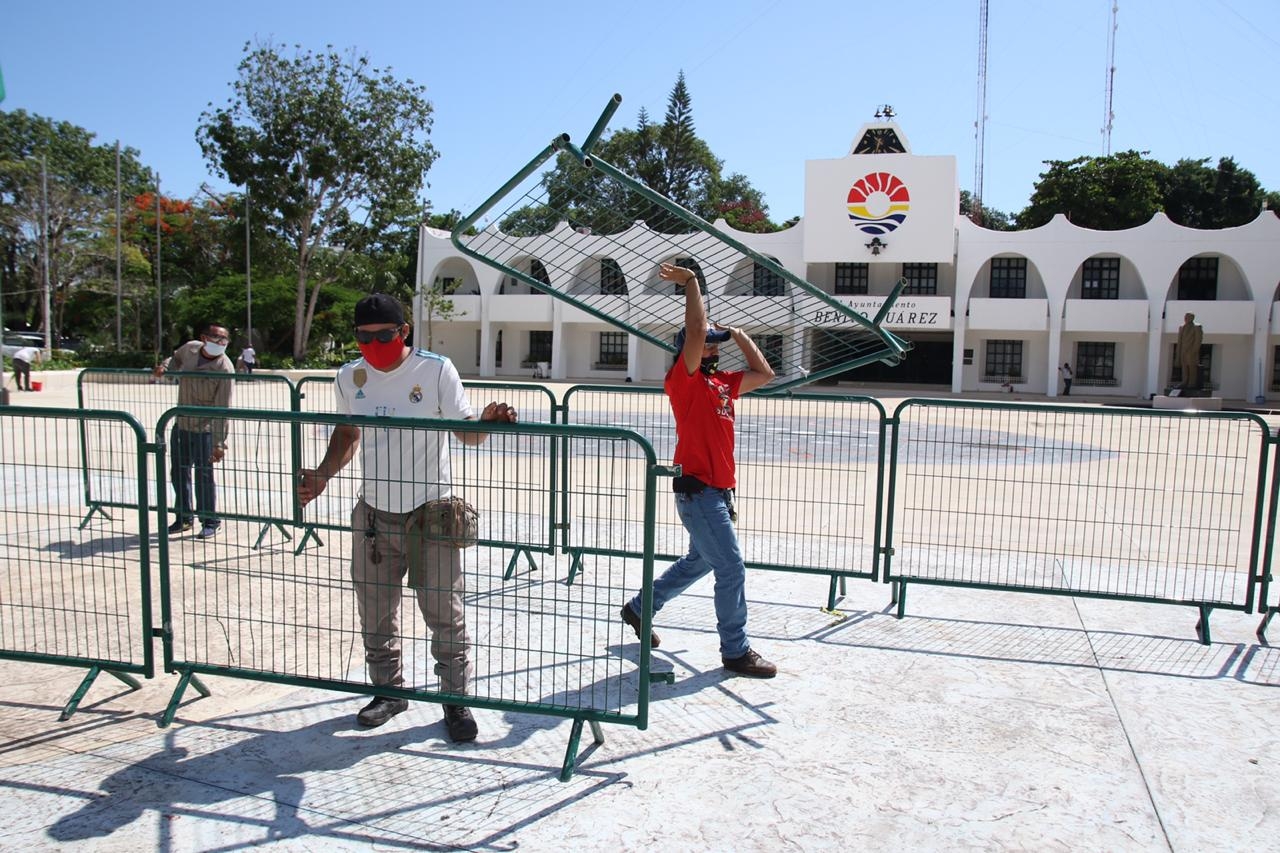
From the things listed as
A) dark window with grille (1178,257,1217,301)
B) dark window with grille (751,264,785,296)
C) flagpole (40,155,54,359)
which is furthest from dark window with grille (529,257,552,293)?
dark window with grille (1178,257,1217,301)

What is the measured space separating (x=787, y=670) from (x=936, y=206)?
3271 cm

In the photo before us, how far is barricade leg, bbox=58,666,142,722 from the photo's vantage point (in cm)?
397

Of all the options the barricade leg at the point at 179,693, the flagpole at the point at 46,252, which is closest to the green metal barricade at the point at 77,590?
the barricade leg at the point at 179,693

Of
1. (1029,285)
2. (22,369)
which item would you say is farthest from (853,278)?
(22,369)

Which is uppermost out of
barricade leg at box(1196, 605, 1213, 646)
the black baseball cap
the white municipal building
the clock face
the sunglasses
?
the clock face

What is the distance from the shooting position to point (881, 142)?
35625 millimetres

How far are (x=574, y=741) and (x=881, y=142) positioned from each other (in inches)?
1419

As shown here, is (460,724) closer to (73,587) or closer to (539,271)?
(73,587)

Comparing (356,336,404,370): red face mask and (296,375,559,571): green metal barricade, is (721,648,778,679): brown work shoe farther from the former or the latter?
(356,336,404,370): red face mask

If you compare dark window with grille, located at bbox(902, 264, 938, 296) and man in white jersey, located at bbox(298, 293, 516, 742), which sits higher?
dark window with grille, located at bbox(902, 264, 938, 296)

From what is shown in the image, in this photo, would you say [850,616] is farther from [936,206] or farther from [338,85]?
[338,85]

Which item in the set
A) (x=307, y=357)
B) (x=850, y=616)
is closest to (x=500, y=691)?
(x=850, y=616)

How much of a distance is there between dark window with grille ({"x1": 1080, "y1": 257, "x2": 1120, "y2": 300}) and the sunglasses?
39.9 meters

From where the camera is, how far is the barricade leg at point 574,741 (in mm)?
3461
